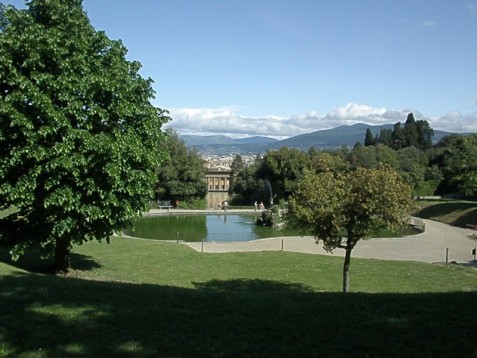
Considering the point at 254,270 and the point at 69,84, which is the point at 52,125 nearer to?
the point at 69,84

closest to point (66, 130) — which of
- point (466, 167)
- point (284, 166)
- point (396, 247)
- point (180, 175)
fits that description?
point (396, 247)

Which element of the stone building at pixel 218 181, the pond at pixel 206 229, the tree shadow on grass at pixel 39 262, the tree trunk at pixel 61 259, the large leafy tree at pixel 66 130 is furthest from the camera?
the stone building at pixel 218 181

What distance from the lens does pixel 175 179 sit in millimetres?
57531

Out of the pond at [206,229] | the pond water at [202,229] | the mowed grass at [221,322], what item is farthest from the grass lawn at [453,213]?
the mowed grass at [221,322]

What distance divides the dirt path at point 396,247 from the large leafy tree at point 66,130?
40.5 feet

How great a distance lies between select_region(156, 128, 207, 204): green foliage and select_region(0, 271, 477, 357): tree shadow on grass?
4791 centimetres

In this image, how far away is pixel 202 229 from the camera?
3956cm

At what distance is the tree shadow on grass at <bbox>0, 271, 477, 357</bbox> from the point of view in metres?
6.03

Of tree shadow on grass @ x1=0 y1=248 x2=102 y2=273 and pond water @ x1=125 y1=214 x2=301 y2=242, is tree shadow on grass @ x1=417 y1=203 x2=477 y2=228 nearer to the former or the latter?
pond water @ x1=125 y1=214 x2=301 y2=242

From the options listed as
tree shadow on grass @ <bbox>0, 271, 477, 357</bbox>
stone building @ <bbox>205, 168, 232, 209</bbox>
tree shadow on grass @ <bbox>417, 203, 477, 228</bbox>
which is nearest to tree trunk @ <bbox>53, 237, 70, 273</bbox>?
tree shadow on grass @ <bbox>0, 271, 477, 357</bbox>

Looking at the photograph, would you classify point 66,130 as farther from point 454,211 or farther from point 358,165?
point 358,165

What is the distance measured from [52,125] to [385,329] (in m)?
8.94

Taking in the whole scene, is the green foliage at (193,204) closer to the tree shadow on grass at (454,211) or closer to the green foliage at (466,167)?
the tree shadow on grass at (454,211)

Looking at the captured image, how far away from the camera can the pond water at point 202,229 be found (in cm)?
3457
